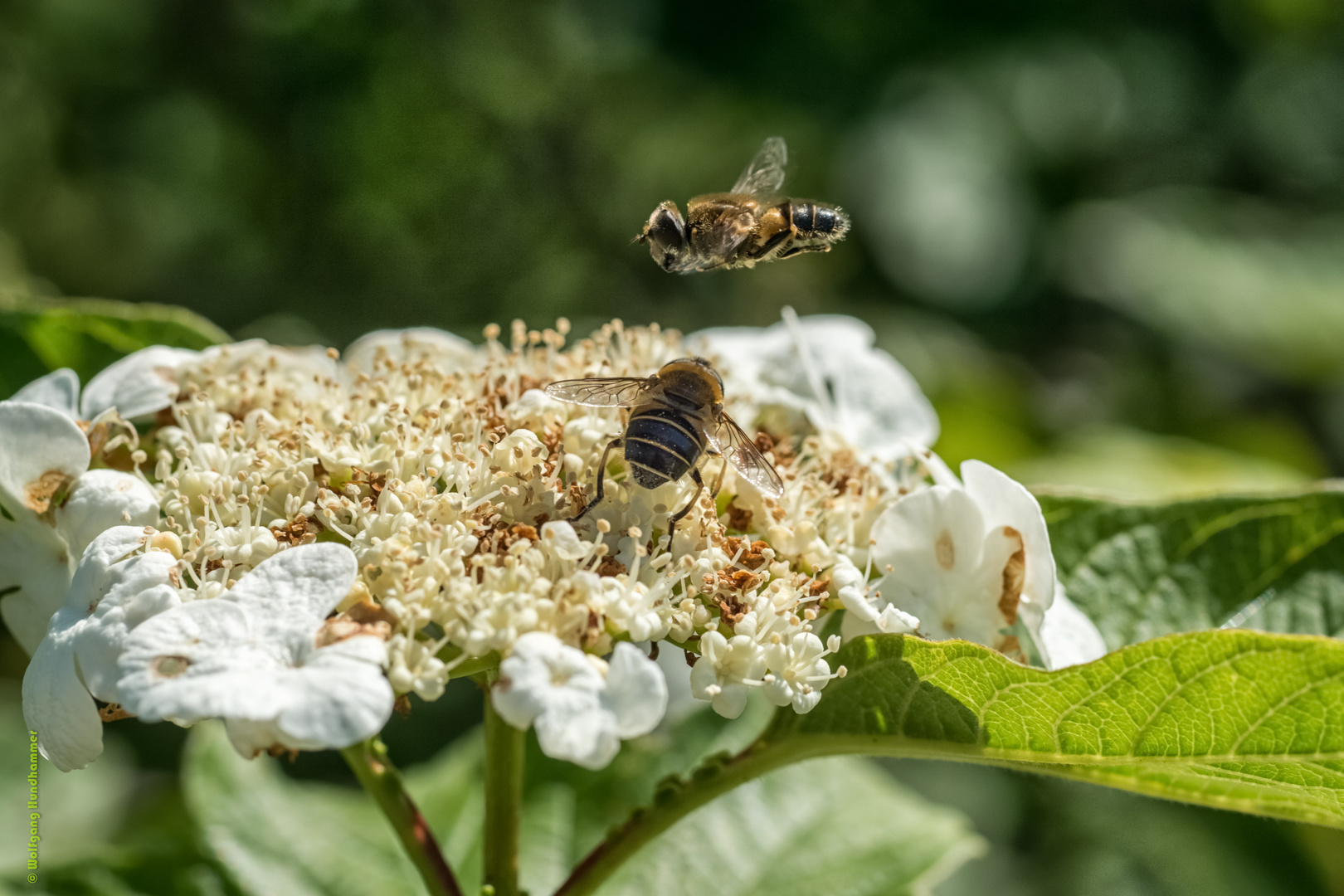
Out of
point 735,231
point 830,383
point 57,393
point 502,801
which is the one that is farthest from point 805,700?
point 57,393

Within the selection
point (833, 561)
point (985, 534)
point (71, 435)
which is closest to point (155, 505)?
point (71, 435)

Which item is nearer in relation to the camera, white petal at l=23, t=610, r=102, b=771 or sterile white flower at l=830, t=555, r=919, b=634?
white petal at l=23, t=610, r=102, b=771

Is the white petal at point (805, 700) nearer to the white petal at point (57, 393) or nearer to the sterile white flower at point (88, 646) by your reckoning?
the sterile white flower at point (88, 646)

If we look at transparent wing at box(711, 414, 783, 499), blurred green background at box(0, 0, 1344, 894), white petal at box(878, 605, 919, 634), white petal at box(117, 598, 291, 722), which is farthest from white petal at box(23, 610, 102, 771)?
blurred green background at box(0, 0, 1344, 894)

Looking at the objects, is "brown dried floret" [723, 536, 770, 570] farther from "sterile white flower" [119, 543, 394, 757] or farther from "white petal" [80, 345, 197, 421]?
"white petal" [80, 345, 197, 421]

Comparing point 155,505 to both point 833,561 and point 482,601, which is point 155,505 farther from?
point 833,561

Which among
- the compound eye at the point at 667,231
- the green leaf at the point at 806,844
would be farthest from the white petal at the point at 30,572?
the green leaf at the point at 806,844
